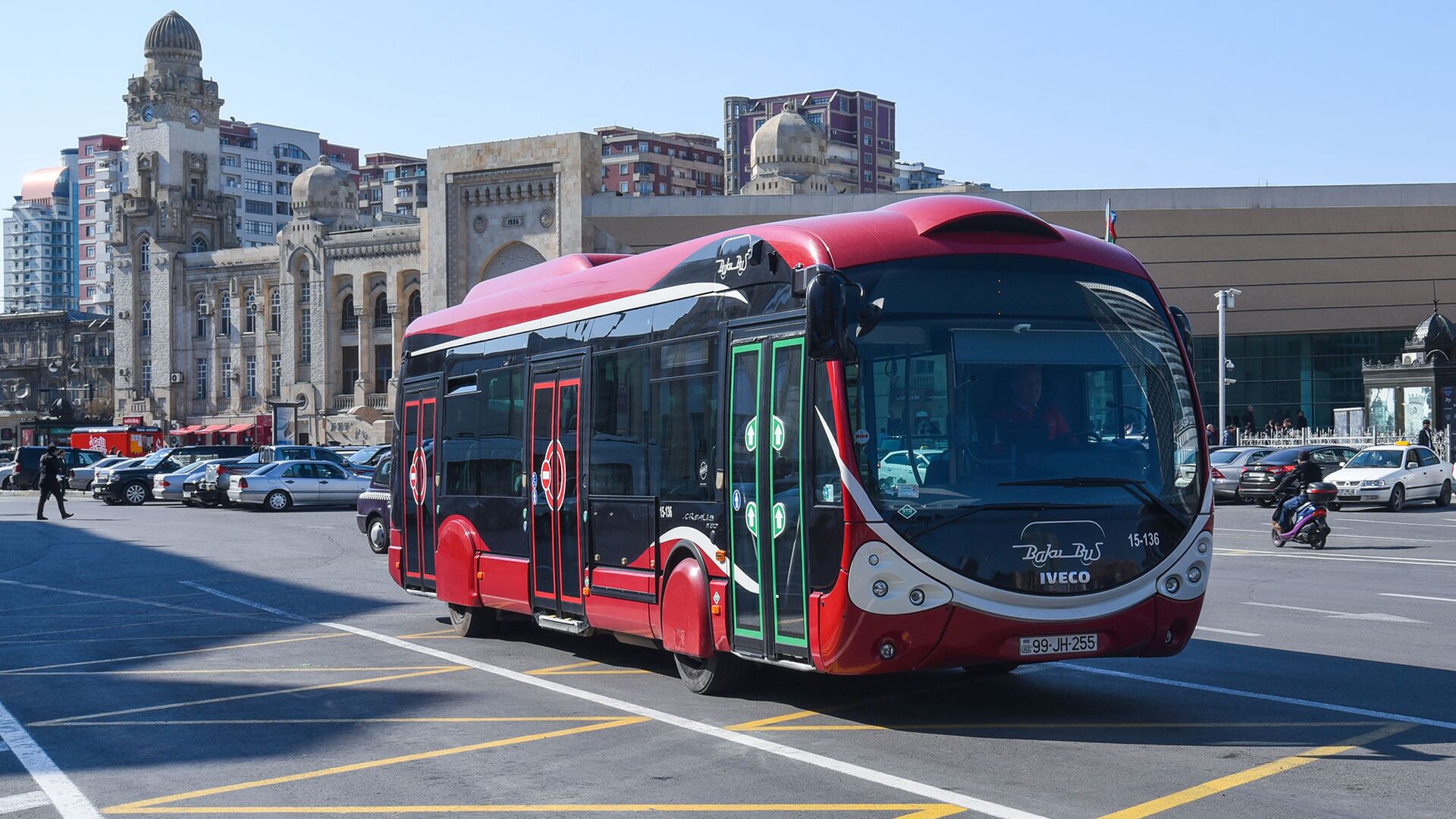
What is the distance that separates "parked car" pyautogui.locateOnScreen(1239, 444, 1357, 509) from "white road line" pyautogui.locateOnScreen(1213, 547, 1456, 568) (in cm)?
1303

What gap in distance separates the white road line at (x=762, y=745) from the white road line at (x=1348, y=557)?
1340 centimetres

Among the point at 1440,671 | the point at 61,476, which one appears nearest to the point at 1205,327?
the point at 61,476

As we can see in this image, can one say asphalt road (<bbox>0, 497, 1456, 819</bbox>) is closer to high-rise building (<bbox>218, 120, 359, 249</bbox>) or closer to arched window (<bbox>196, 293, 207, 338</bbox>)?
arched window (<bbox>196, 293, 207, 338</bbox>)

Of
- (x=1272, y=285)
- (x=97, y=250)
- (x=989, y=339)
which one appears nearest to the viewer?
(x=989, y=339)

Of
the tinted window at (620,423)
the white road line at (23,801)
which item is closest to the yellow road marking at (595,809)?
the white road line at (23,801)

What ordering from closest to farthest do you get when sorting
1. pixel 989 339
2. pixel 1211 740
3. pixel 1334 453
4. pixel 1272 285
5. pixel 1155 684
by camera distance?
1. pixel 1211 740
2. pixel 989 339
3. pixel 1155 684
4. pixel 1334 453
5. pixel 1272 285

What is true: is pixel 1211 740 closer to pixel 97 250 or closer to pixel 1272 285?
pixel 1272 285

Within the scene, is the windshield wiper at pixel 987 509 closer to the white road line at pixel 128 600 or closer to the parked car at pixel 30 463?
the white road line at pixel 128 600

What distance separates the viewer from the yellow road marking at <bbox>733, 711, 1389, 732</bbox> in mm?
8586

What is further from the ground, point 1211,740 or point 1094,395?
point 1094,395

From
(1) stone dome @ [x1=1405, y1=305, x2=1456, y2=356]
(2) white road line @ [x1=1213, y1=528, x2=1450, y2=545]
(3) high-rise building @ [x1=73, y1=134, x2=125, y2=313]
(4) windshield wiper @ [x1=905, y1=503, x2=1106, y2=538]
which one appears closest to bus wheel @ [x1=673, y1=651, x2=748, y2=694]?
(4) windshield wiper @ [x1=905, y1=503, x2=1106, y2=538]

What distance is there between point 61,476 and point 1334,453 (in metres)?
34.8

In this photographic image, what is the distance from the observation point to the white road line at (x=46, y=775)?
7.13 meters

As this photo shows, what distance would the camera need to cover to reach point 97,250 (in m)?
156
